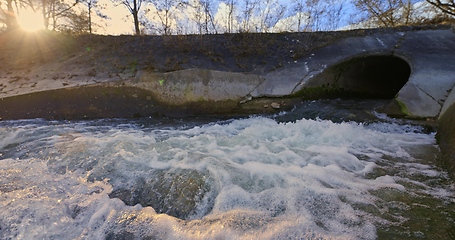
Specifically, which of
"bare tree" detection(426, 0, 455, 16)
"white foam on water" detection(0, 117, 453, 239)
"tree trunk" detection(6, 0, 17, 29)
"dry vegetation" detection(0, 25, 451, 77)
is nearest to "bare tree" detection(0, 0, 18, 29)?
"tree trunk" detection(6, 0, 17, 29)

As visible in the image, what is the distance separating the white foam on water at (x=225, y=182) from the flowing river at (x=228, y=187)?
0.04ft

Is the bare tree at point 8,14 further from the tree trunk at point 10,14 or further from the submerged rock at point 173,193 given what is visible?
the submerged rock at point 173,193

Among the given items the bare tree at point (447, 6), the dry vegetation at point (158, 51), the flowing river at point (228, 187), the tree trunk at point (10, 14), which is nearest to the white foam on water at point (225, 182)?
the flowing river at point (228, 187)

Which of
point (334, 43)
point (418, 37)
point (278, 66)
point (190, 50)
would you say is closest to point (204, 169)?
point (278, 66)

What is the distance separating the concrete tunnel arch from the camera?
784 centimetres

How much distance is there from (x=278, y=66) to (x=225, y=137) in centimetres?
468

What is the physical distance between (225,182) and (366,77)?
333 inches

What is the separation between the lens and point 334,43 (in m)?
8.80

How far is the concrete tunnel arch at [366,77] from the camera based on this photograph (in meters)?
7.84

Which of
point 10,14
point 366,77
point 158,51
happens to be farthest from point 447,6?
point 10,14

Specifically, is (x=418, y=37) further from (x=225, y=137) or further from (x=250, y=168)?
(x=250, y=168)

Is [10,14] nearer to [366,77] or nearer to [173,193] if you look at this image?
[173,193]

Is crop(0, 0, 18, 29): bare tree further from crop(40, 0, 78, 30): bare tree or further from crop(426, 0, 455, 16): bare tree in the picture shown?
crop(426, 0, 455, 16): bare tree

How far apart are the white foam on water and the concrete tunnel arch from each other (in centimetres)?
364
